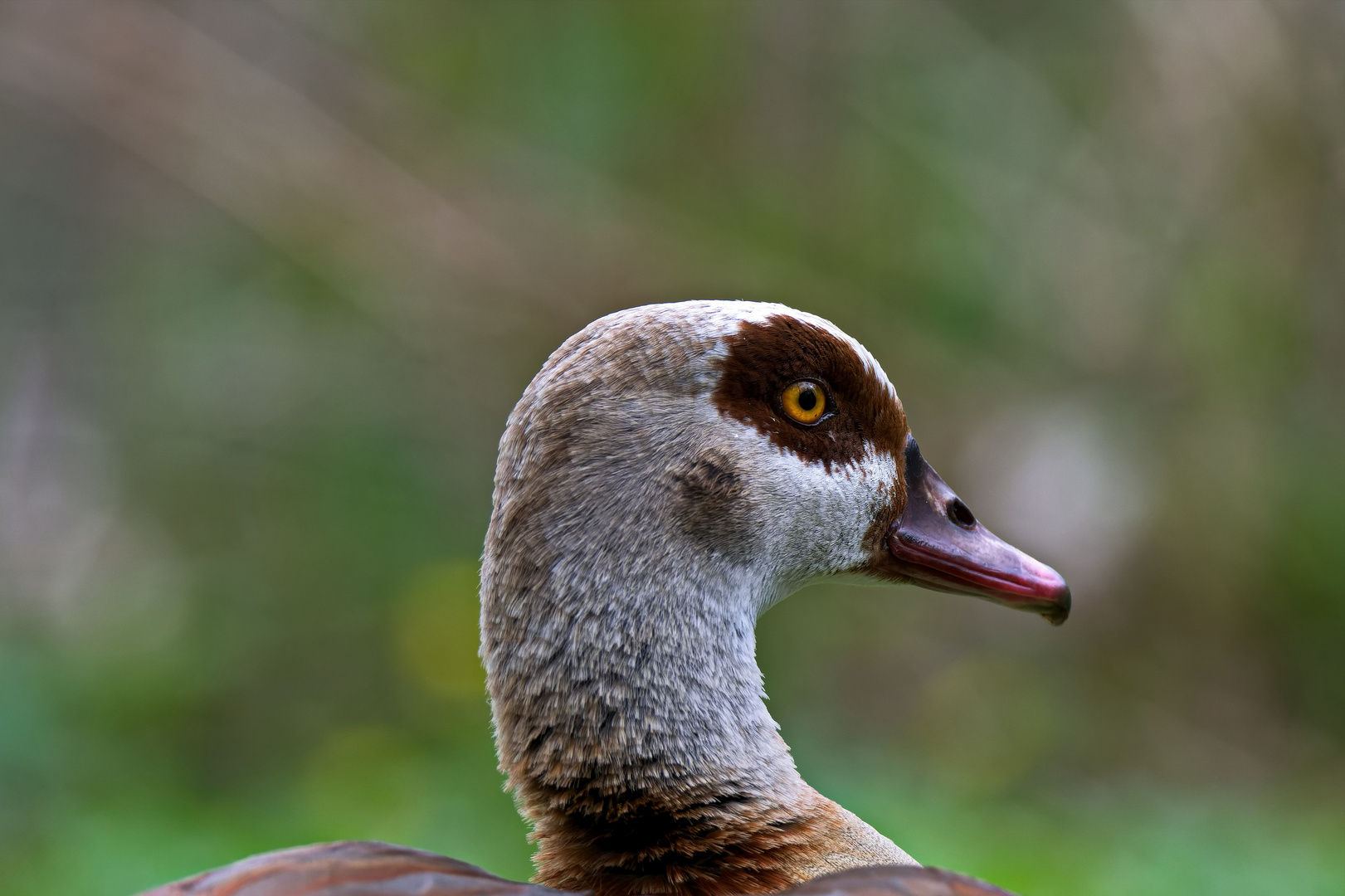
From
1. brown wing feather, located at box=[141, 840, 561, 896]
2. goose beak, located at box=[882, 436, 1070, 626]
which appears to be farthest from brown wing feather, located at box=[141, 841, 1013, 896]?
goose beak, located at box=[882, 436, 1070, 626]

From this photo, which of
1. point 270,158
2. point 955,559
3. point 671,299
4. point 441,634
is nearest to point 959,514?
point 955,559

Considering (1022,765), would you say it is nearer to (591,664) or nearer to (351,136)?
(591,664)

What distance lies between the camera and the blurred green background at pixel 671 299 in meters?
4.60

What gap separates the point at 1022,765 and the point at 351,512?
272 cm

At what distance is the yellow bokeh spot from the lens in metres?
4.19

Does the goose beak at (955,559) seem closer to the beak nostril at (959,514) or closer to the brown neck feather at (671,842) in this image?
the beak nostril at (959,514)

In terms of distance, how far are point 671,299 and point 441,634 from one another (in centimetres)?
174

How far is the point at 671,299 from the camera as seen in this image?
16.9 ft

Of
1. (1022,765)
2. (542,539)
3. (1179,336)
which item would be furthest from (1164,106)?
(542,539)

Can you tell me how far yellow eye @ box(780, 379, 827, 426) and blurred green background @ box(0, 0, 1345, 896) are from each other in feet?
8.54

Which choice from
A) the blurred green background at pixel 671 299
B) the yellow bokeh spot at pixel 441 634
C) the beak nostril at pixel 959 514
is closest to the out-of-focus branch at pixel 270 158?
the blurred green background at pixel 671 299

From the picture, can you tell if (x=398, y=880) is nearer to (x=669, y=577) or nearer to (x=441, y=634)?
(x=669, y=577)

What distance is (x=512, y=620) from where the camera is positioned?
153 centimetres

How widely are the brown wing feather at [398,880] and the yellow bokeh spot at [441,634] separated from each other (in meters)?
2.68
